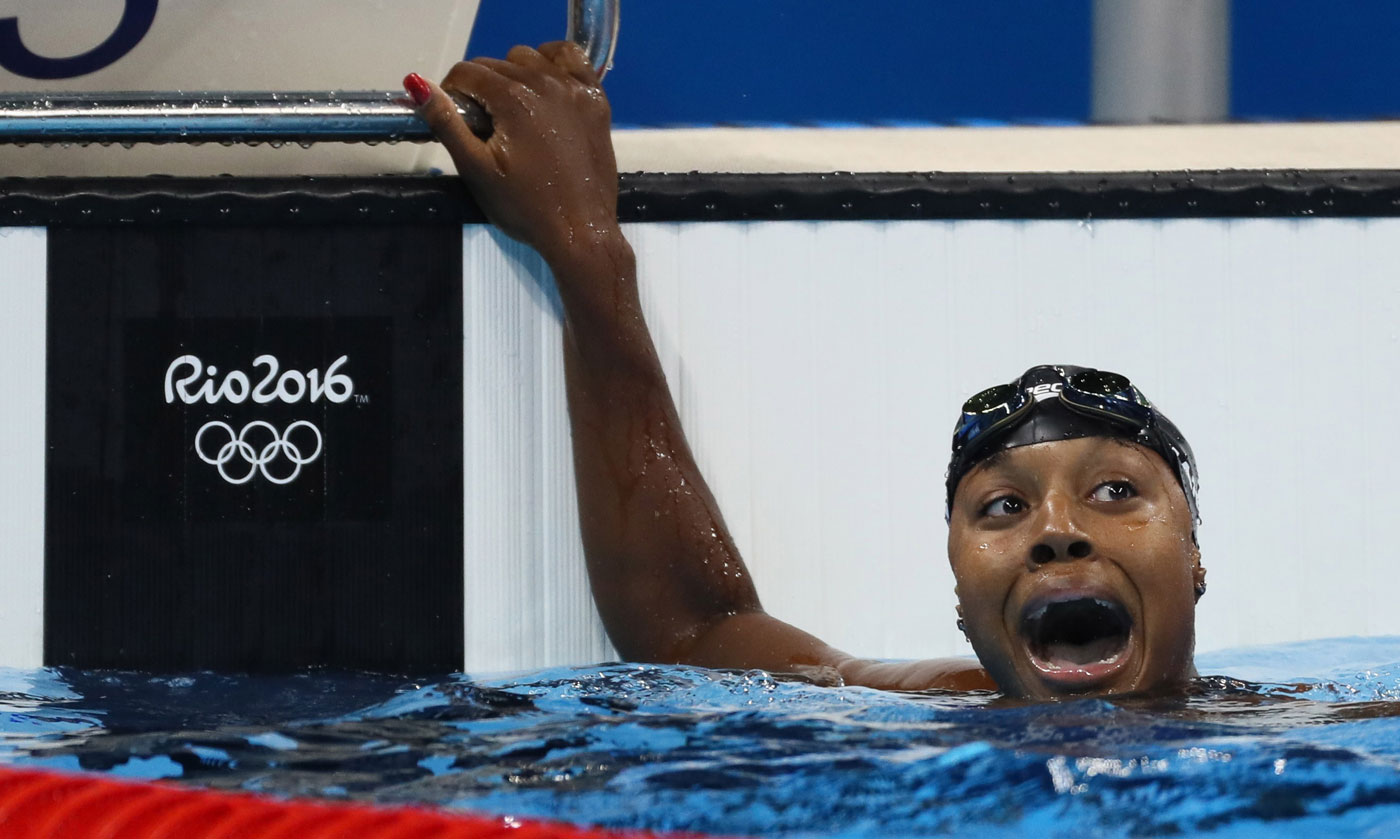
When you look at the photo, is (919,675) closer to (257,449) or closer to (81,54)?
(257,449)

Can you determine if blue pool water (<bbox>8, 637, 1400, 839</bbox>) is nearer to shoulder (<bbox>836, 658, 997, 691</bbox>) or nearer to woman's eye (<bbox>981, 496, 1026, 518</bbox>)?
shoulder (<bbox>836, 658, 997, 691</bbox>)

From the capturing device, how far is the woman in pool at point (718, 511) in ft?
5.92

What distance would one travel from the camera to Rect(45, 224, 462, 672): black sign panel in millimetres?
2484

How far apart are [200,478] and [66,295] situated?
1.36 ft

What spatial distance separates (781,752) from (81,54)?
1.95 meters

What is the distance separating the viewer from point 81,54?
8.72 ft

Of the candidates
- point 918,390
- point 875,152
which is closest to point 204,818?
point 918,390

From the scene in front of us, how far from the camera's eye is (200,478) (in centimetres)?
250

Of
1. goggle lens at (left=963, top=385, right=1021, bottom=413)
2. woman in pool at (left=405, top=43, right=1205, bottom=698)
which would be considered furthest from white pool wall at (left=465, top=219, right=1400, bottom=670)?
goggle lens at (left=963, top=385, right=1021, bottom=413)

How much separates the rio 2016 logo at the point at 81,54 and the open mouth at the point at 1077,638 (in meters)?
1.94

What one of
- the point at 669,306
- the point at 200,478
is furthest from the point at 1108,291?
the point at 200,478

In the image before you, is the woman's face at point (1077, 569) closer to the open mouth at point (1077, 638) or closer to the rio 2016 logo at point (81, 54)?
the open mouth at point (1077, 638)

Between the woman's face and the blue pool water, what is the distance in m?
0.07

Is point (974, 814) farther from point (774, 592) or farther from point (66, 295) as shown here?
point (66, 295)
